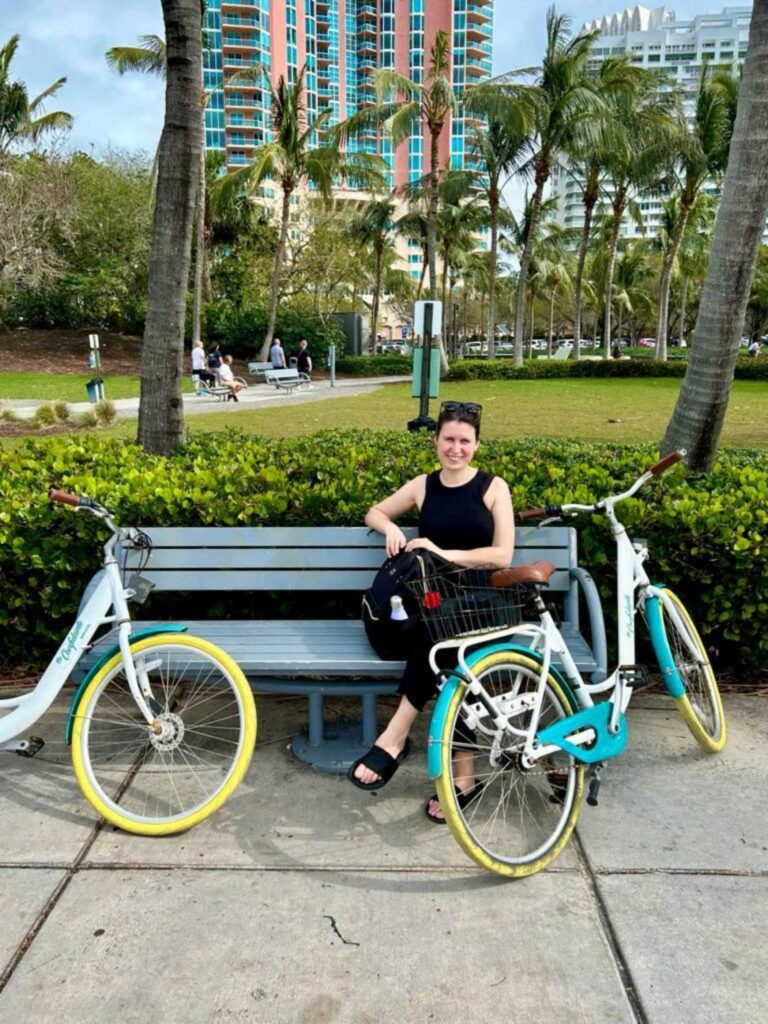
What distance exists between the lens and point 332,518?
3.84 m

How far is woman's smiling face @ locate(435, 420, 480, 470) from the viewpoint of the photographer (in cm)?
305

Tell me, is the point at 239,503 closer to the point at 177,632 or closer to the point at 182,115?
the point at 177,632

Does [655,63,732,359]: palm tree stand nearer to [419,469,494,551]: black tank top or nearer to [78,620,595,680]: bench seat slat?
[419,469,494,551]: black tank top

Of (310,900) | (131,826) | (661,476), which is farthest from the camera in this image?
(661,476)

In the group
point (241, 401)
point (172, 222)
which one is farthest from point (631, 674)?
point (241, 401)

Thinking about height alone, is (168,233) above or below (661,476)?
above

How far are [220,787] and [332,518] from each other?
4.87 feet

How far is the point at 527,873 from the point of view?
247cm

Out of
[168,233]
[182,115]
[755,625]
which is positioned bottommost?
[755,625]

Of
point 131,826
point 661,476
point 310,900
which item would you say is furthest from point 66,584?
point 661,476

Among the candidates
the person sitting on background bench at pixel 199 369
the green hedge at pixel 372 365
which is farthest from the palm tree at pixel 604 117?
the person sitting on background bench at pixel 199 369

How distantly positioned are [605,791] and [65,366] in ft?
106

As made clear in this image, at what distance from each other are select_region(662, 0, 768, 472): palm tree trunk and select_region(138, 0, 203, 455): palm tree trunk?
3403 millimetres

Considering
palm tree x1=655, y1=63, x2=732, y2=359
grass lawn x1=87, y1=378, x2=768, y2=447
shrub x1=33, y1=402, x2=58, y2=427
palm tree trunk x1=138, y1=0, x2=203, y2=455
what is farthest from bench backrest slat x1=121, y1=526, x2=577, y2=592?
palm tree x1=655, y1=63, x2=732, y2=359
